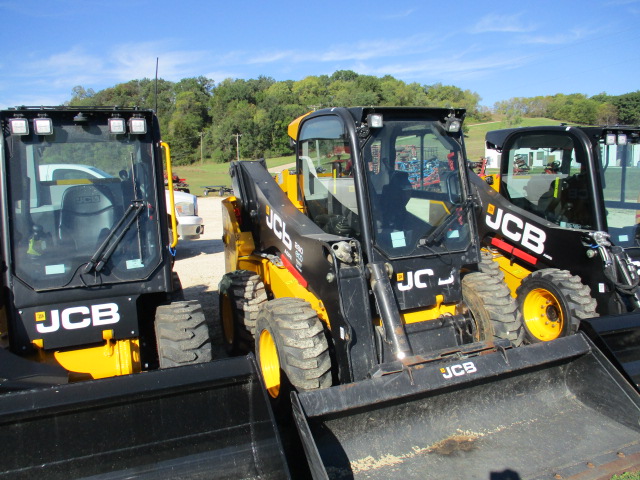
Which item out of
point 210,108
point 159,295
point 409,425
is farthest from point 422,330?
point 210,108

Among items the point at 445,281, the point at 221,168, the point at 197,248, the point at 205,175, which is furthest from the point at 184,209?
the point at 221,168

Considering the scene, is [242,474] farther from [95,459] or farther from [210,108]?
[210,108]

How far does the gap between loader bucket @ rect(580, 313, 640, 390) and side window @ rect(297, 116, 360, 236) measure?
1.90m

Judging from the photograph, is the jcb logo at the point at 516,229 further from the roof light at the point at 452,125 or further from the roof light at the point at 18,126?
the roof light at the point at 18,126

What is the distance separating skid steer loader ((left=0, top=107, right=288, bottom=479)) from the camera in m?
2.86

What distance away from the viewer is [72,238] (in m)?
3.75

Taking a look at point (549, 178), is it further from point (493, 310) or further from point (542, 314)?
point (493, 310)

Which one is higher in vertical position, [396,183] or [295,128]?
[295,128]

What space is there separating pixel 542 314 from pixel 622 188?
165 cm

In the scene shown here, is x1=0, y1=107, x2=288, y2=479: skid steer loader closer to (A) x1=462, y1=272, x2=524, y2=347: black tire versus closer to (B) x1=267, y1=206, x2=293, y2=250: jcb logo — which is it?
(B) x1=267, y1=206, x2=293, y2=250: jcb logo

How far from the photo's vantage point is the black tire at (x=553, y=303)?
516 cm

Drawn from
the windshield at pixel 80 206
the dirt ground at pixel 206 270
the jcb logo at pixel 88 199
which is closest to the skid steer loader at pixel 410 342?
the windshield at pixel 80 206

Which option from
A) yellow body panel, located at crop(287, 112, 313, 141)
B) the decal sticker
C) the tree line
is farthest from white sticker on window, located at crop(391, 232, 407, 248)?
the tree line

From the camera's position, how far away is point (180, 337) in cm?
359
